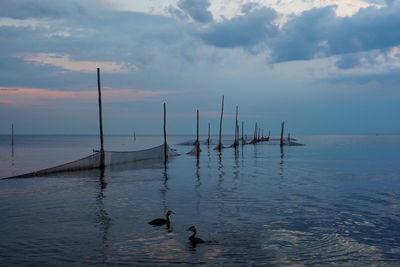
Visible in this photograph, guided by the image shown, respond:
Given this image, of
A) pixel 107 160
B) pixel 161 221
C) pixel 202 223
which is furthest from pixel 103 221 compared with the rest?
pixel 107 160

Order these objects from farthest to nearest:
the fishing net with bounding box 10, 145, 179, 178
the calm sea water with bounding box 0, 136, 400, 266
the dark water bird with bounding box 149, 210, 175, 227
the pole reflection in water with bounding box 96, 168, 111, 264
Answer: the fishing net with bounding box 10, 145, 179, 178 → the dark water bird with bounding box 149, 210, 175, 227 → the pole reflection in water with bounding box 96, 168, 111, 264 → the calm sea water with bounding box 0, 136, 400, 266

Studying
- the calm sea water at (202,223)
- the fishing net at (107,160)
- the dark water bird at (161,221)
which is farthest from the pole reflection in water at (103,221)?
the fishing net at (107,160)

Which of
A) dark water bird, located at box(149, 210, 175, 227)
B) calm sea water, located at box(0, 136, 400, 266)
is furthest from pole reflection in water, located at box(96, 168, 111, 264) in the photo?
dark water bird, located at box(149, 210, 175, 227)

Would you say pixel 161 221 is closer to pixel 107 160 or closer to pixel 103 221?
pixel 103 221

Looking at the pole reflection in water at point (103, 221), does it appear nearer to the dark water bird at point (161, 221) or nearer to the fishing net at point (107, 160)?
the dark water bird at point (161, 221)

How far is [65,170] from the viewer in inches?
1028

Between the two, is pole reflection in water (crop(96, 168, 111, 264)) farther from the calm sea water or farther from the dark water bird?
the dark water bird

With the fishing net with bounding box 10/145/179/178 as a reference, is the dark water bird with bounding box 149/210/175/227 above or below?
below

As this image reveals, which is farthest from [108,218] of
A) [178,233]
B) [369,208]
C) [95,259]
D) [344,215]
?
[369,208]

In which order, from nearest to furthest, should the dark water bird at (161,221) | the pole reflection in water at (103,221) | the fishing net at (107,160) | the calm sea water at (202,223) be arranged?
the calm sea water at (202,223) < the pole reflection in water at (103,221) < the dark water bird at (161,221) < the fishing net at (107,160)

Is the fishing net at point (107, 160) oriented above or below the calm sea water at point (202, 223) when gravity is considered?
above

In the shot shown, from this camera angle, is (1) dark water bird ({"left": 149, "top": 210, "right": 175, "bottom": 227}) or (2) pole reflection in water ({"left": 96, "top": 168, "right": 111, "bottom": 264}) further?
(1) dark water bird ({"left": 149, "top": 210, "right": 175, "bottom": 227})

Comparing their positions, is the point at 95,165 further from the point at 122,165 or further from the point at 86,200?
the point at 86,200

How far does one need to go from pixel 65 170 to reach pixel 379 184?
2242cm
